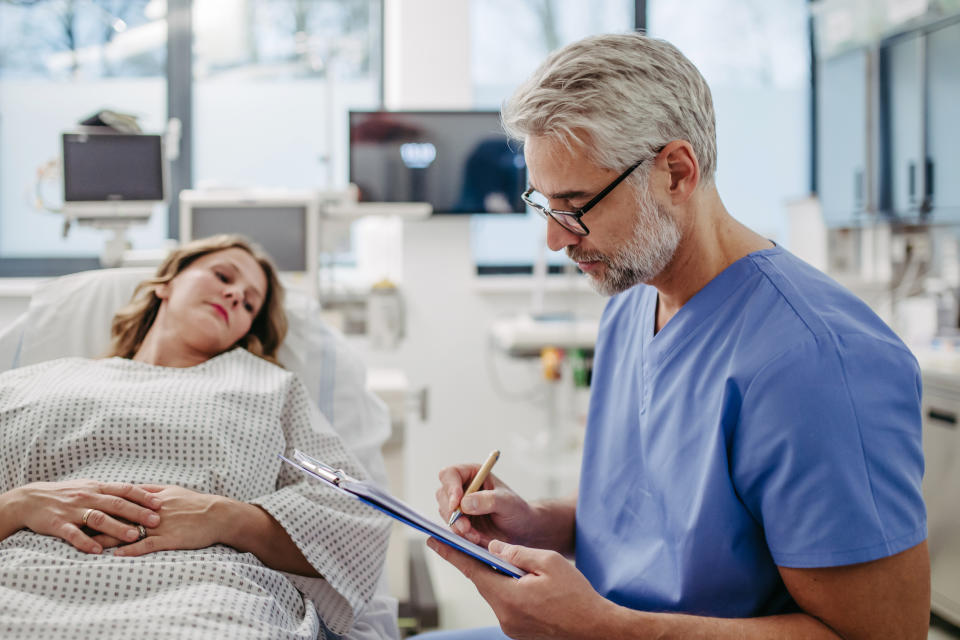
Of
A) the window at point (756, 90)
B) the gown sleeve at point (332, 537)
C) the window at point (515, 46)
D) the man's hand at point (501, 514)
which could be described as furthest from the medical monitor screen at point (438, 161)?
the man's hand at point (501, 514)

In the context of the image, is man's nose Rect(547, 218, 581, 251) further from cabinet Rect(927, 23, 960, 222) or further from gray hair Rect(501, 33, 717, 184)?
cabinet Rect(927, 23, 960, 222)

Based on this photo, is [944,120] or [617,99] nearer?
Result: [617,99]

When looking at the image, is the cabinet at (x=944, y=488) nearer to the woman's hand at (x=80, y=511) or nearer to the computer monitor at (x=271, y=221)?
the computer monitor at (x=271, y=221)

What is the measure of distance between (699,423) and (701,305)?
0.17 m

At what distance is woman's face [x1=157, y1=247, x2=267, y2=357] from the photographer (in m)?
1.66

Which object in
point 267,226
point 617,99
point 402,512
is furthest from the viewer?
point 267,226

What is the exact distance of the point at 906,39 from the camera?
3.05m

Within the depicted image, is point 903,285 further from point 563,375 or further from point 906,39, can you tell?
point 563,375

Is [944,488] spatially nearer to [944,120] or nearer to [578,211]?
[944,120]

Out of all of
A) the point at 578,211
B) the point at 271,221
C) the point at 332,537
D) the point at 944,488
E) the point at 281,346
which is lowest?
the point at 944,488

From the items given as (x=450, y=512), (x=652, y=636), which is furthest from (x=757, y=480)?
(x=450, y=512)

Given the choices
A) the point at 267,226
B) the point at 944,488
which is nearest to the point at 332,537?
the point at 267,226

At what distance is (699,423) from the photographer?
1061mm

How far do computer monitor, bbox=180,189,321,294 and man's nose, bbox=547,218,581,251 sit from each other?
142cm
